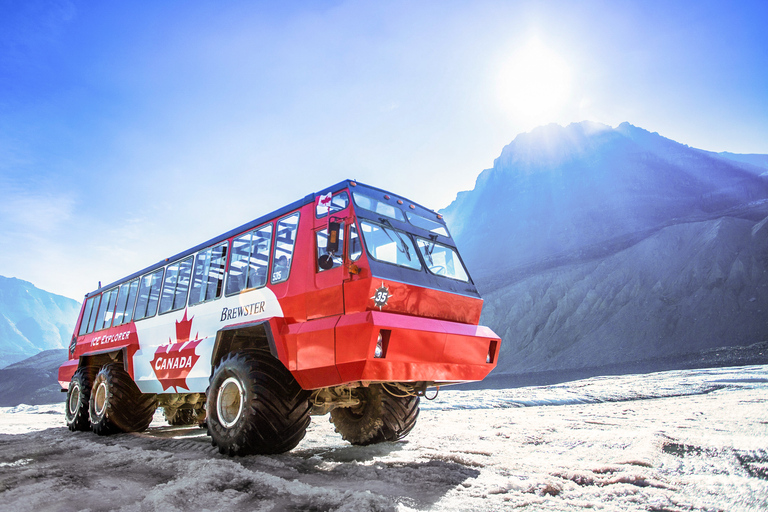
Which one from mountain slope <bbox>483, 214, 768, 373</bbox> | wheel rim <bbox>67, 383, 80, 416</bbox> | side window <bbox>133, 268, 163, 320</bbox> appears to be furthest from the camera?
mountain slope <bbox>483, 214, 768, 373</bbox>

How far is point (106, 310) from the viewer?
1121 cm

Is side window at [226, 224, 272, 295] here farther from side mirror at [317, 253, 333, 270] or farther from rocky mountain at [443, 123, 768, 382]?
rocky mountain at [443, 123, 768, 382]

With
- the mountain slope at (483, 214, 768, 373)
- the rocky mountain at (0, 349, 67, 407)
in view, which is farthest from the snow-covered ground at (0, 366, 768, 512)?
the rocky mountain at (0, 349, 67, 407)

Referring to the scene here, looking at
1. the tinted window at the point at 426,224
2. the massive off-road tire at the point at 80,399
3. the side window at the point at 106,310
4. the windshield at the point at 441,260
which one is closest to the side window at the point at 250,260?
the tinted window at the point at 426,224

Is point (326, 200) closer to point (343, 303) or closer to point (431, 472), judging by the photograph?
point (343, 303)

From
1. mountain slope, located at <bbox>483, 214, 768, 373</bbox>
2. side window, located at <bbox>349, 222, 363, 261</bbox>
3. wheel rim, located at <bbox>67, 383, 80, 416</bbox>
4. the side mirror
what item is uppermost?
mountain slope, located at <bbox>483, 214, 768, 373</bbox>

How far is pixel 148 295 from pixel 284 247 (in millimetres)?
4722

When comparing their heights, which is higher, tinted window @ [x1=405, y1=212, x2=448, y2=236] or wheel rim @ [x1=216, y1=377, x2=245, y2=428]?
tinted window @ [x1=405, y1=212, x2=448, y2=236]

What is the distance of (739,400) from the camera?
35.6 ft

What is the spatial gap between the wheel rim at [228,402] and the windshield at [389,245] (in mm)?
2349

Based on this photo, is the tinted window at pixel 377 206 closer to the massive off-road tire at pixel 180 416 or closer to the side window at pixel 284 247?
the side window at pixel 284 247

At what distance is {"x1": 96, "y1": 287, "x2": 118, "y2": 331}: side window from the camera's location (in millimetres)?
10883

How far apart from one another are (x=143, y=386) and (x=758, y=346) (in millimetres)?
40989

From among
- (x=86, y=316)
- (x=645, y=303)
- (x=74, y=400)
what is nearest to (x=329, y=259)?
(x=74, y=400)
